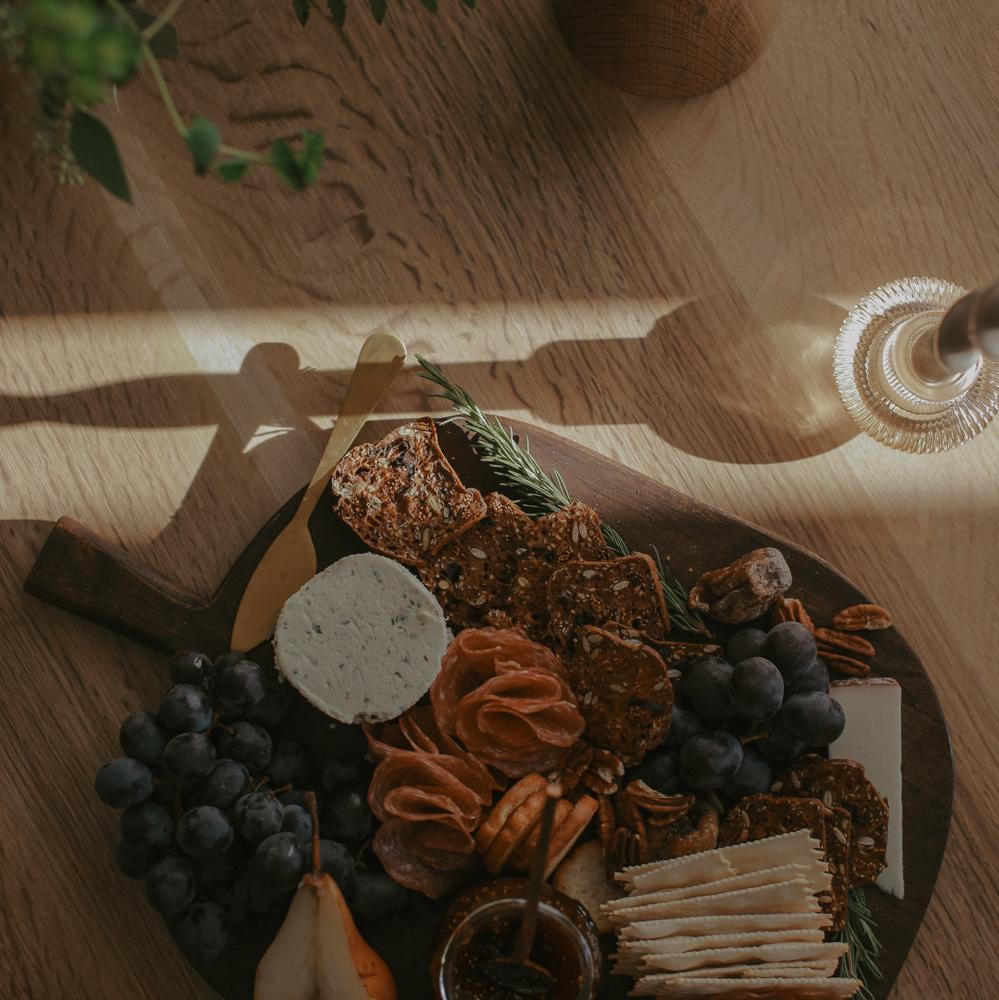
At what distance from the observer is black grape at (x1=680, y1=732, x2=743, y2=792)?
3.45ft

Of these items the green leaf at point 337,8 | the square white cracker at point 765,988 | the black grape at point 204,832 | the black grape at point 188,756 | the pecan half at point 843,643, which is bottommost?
the square white cracker at point 765,988

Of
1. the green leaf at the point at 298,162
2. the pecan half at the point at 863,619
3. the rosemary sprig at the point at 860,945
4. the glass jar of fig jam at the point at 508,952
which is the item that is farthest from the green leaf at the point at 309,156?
the rosemary sprig at the point at 860,945

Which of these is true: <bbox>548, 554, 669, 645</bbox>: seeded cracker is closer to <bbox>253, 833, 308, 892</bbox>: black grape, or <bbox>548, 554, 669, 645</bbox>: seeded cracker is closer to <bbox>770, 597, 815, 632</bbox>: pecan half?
<bbox>770, 597, 815, 632</bbox>: pecan half

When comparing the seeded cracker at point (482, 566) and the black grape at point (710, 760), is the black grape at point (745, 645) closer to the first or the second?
the black grape at point (710, 760)

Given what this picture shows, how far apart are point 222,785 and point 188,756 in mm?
44

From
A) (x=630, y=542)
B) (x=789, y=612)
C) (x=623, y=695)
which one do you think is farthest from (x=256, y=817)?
(x=789, y=612)

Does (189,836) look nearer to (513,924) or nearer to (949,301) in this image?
(513,924)

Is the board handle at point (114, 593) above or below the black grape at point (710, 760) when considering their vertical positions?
above

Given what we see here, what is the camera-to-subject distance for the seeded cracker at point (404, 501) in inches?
44.2

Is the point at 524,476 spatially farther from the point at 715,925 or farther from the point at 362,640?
the point at 715,925

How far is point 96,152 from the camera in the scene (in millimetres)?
692

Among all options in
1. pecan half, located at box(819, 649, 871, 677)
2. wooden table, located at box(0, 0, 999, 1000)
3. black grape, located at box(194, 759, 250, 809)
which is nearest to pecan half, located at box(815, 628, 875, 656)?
pecan half, located at box(819, 649, 871, 677)

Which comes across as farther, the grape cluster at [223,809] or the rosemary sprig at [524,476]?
the rosemary sprig at [524,476]

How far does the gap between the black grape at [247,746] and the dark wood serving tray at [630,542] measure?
0.21 ft
